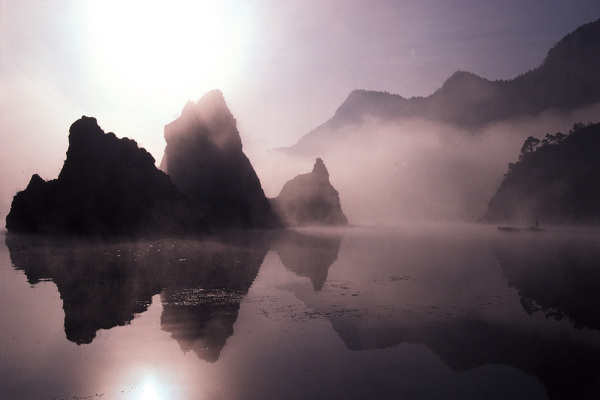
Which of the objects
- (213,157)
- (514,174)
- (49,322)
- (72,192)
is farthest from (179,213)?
(514,174)

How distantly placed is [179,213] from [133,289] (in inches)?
2835

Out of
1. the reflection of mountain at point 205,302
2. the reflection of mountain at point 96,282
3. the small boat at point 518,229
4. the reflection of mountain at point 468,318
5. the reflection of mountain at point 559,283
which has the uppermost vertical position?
the small boat at point 518,229

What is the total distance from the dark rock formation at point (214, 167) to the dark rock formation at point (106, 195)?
45.6 meters

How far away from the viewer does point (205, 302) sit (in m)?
28.0

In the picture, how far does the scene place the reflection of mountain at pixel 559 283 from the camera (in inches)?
1110

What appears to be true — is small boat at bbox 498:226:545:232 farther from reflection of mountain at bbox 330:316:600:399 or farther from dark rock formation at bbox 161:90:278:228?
reflection of mountain at bbox 330:316:600:399

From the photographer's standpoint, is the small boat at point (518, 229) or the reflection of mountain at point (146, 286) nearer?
the reflection of mountain at point (146, 286)

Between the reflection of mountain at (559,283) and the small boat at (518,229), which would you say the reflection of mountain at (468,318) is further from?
the small boat at (518,229)

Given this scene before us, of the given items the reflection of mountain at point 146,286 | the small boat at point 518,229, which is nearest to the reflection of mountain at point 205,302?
the reflection of mountain at point 146,286

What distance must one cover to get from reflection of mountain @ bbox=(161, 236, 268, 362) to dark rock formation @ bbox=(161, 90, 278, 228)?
104555 millimetres

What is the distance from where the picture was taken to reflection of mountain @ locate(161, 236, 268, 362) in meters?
20.2

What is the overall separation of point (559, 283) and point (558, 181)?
143 meters

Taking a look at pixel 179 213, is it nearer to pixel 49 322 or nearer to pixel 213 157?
pixel 213 157

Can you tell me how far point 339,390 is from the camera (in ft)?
50.0
